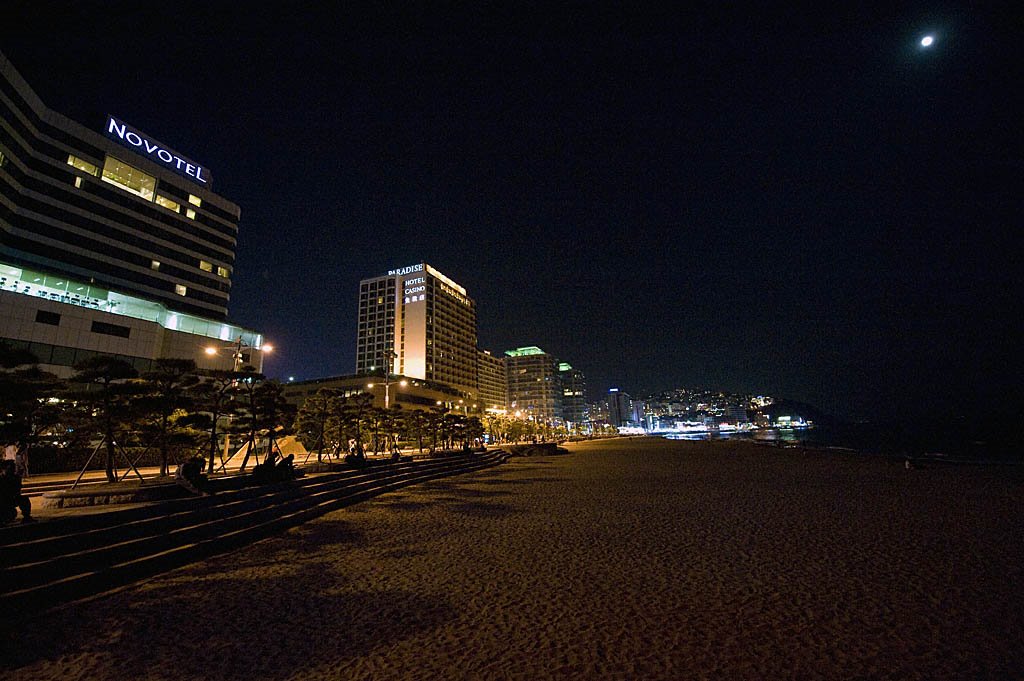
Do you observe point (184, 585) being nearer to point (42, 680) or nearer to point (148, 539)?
point (148, 539)

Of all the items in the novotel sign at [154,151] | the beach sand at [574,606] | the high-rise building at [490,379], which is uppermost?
the novotel sign at [154,151]

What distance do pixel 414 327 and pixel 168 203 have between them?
60.7 metres

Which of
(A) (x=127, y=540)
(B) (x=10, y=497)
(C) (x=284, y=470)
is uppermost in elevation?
(B) (x=10, y=497)

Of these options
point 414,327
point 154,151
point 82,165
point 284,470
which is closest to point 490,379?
point 414,327

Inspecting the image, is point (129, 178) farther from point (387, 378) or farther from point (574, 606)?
point (574, 606)

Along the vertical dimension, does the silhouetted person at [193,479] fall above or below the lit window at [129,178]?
below

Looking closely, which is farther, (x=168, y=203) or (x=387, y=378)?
(x=168, y=203)

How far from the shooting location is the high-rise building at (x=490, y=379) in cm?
16188

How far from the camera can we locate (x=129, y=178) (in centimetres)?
5522

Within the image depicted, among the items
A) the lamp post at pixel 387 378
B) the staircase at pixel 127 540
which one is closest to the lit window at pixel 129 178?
the lamp post at pixel 387 378

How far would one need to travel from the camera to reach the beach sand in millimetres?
4391

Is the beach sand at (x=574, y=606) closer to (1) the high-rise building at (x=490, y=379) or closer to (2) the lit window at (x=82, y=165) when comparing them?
(2) the lit window at (x=82, y=165)

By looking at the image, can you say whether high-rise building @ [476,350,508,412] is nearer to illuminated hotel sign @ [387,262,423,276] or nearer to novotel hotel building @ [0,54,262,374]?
illuminated hotel sign @ [387,262,423,276]

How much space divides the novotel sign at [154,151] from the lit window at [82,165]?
6322 mm
